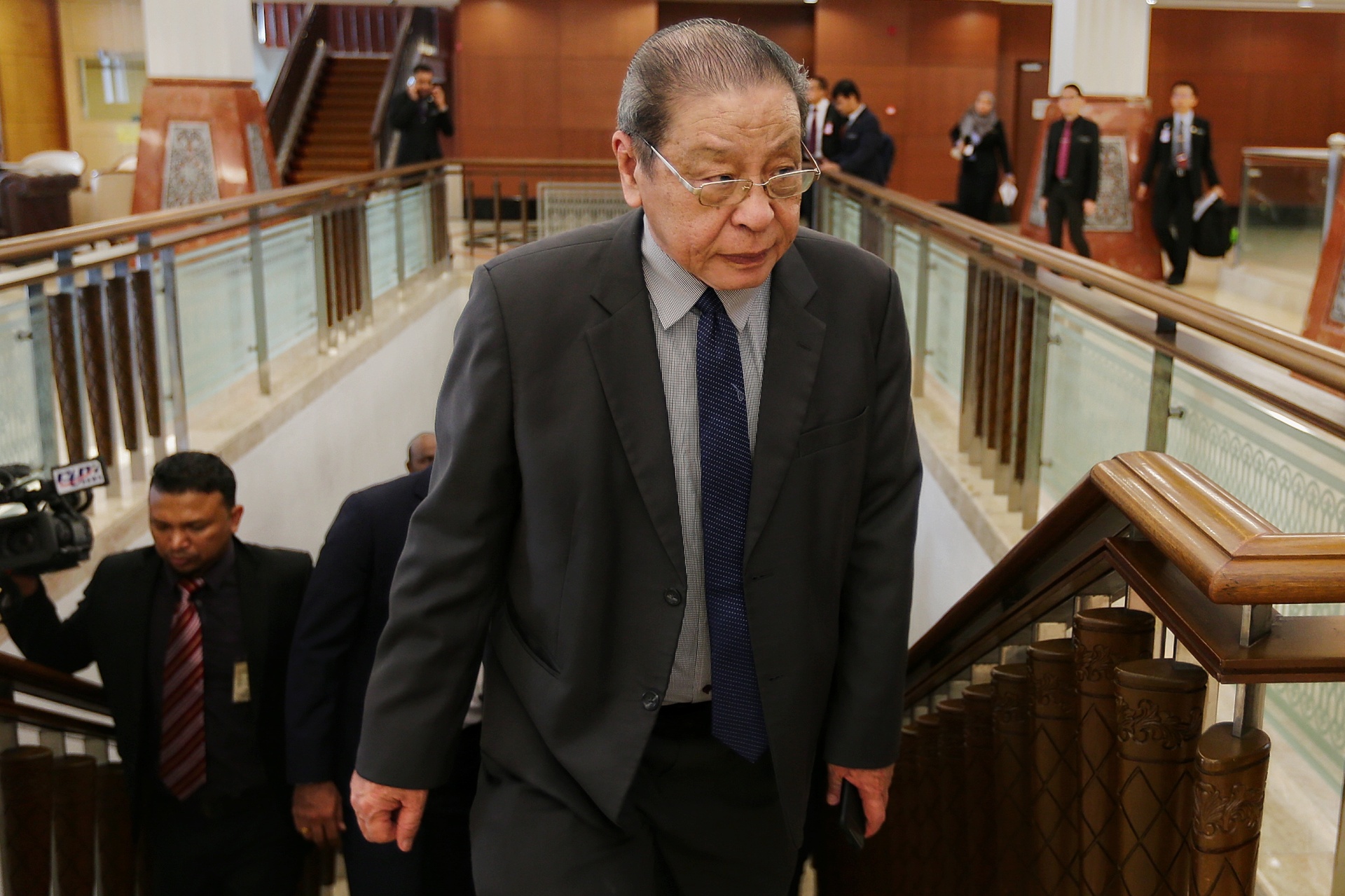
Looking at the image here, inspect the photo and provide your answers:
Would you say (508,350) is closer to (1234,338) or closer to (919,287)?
(1234,338)

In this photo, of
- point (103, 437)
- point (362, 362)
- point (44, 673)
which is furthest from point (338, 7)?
point (44, 673)

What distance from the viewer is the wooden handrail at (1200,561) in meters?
1.04

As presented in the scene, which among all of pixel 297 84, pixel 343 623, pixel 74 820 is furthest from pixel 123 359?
pixel 297 84

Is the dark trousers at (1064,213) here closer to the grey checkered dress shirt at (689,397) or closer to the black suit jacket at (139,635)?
the black suit jacket at (139,635)

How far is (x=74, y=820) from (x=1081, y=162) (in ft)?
28.5

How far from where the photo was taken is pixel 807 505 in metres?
1.71

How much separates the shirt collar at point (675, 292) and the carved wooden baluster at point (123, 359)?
353 cm

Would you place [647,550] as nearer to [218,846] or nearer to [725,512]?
[725,512]

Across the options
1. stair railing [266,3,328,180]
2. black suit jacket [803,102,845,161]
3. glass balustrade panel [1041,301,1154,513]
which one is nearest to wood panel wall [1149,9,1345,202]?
black suit jacket [803,102,845,161]

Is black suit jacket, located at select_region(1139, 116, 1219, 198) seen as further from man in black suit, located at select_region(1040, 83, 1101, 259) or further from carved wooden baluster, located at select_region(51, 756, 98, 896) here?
carved wooden baluster, located at select_region(51, 756, 98, 896)

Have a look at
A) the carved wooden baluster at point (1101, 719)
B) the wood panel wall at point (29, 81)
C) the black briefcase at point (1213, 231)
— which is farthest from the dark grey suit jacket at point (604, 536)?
the wood panel wall at point (29, 81)

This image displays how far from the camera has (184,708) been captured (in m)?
3.43

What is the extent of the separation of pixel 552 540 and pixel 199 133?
354 inches

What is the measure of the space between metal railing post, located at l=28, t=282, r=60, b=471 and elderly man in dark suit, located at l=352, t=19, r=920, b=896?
289 cm
